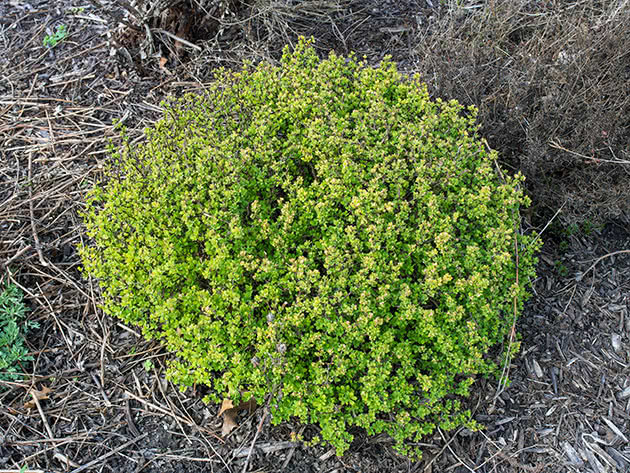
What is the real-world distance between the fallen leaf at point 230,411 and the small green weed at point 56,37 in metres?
3.47

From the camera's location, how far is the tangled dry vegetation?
261cm

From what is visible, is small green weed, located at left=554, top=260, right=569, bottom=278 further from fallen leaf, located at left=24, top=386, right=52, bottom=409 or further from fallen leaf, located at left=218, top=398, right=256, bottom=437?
fallen leaf, located at left=24, top=386, right=52, bottom=409

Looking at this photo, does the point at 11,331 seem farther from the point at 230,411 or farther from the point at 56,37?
the point at 56,37

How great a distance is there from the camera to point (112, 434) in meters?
2.67

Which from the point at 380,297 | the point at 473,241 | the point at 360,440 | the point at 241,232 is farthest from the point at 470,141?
the point at 360,440

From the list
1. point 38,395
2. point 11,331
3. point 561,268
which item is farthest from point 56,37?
point 561,268

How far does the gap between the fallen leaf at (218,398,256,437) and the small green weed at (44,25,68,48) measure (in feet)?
11.4

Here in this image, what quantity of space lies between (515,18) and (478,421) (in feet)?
8.25

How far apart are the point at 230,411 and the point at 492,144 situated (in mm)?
2147

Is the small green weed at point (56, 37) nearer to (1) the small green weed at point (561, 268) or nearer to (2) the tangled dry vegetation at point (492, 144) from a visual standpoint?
(2) the tangled dry vegetation at point (492, 144)

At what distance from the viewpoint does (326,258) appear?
7.77 feet

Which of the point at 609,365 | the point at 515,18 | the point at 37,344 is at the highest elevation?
the point at 515,18

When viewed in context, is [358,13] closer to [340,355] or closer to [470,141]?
[470,141]

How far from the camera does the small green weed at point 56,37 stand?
14.9ft
